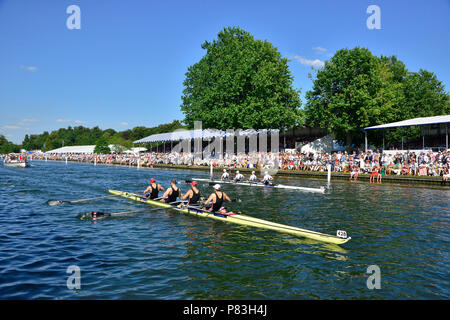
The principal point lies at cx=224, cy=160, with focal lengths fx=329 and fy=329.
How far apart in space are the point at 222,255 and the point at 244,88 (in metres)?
38.9

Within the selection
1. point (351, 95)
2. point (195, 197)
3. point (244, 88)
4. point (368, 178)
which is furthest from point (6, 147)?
point (195, 197)

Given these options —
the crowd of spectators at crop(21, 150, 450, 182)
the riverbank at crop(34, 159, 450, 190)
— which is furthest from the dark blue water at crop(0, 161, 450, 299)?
the crowd of spectators at crop(21, 150, 450, 182)

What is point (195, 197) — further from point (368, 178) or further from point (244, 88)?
point (244, 88)

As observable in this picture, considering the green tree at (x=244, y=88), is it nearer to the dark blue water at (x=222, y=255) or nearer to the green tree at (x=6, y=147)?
the dark blue water at (x=222, y=255)

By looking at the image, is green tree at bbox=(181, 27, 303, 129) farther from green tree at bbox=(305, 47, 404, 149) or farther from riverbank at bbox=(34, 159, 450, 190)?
riverbank at bbox=(34, 159, 450, 190)

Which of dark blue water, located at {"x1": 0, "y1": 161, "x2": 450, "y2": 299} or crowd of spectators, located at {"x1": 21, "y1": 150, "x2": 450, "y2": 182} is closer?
dark blue water, located at {"x1": 0, "y1": 161, "x2": 450, "y2": 299}

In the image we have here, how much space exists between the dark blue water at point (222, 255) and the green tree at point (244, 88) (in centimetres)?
2842

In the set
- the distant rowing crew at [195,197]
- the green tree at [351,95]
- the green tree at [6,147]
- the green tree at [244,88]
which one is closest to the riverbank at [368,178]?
the green tree at [244,88]

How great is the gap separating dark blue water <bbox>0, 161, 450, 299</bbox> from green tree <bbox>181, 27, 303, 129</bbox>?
28.4m

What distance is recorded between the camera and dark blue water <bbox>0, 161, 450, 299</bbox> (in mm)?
8188

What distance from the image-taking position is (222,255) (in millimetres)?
10656

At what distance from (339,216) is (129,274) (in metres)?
11.0
